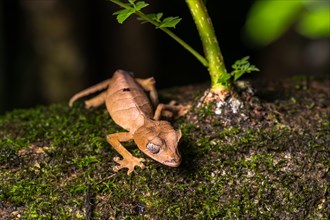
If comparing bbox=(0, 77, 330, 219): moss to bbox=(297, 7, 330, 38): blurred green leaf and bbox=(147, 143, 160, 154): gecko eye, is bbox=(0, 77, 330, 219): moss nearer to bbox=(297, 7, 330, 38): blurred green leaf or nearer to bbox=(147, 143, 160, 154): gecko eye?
bbox=(147, 143, 160, 154): gecko eye

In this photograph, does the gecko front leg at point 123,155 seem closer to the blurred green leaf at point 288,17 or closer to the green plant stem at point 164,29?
the green plant stem at point 164,29

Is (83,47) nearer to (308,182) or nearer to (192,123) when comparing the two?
(192,123)

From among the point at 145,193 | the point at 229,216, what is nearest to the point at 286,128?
the point at 229,216

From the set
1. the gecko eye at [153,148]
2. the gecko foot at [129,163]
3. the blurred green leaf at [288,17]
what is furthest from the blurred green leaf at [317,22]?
the gecko foot at [129,163]

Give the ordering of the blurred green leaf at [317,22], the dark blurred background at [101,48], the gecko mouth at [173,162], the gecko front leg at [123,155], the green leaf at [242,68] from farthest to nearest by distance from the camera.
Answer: the dark blurred background at [101,48] → the blurred green leaf at [317,22] → the green leaf at [242,68] → the gecko front leg at [123,155] → the gecko mouth at [173,162]

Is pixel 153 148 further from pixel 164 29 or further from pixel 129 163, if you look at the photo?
pixel 164 29

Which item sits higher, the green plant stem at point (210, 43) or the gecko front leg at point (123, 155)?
the green plant stem at point (210, 43)

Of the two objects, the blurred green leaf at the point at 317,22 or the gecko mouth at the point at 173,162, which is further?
the blurred green leaf at the point at 317,22
